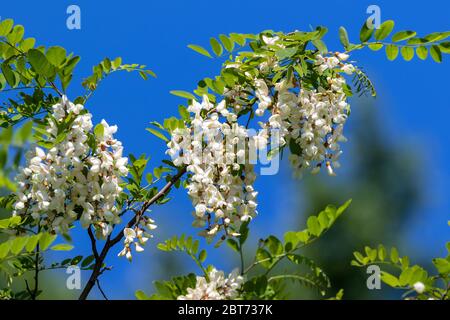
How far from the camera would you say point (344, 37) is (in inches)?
88.0

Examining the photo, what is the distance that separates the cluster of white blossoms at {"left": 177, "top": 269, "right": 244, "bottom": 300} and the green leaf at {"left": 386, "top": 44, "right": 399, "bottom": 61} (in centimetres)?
92

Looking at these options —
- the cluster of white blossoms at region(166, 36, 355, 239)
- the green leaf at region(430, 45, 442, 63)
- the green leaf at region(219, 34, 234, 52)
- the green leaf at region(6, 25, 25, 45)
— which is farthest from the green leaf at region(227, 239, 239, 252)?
the green leaf at region(6, 25, 25, 45)

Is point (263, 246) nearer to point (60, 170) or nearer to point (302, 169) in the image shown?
point (302, 169)

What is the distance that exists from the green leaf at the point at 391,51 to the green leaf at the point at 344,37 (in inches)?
5.3

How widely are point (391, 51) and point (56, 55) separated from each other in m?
1.11

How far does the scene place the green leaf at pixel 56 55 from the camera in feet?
7.05

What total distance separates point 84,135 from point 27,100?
0.36 meters

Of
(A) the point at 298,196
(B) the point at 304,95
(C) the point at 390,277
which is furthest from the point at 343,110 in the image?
(A) the point at 298,196

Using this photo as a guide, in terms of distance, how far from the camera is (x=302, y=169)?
91.2 inches

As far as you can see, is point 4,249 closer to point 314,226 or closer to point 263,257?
point 263,257

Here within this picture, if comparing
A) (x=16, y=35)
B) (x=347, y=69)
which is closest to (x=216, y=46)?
(x=347, y=69)

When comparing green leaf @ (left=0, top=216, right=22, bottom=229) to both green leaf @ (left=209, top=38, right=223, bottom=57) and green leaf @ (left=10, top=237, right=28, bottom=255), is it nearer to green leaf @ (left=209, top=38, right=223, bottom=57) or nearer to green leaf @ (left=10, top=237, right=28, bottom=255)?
green leaf @ (left=10, top=237, right=28, bottom=255)

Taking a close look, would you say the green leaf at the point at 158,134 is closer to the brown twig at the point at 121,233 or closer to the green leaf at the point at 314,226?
the brown twig at the point at 121,233

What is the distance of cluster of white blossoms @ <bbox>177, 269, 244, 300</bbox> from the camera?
178 centimetres
